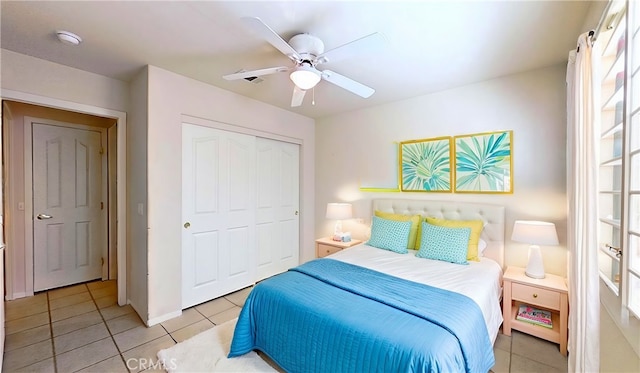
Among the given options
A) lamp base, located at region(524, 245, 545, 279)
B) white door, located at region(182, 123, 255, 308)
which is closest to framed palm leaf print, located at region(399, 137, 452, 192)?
lamp base, located at region(524, 245, 545, 279)

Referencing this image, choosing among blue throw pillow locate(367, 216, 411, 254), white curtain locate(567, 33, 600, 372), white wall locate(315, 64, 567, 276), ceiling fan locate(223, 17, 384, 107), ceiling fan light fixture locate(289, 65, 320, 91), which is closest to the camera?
white curtain locate(567, 33, 600, 372)

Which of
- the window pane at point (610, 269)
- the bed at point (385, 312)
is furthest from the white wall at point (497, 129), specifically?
the window pane at point (610, 269)

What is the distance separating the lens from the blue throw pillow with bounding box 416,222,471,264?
2426mm

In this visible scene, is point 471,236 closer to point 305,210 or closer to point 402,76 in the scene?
point 402,76

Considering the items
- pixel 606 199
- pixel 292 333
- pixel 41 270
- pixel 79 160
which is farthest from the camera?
pixel 79 160

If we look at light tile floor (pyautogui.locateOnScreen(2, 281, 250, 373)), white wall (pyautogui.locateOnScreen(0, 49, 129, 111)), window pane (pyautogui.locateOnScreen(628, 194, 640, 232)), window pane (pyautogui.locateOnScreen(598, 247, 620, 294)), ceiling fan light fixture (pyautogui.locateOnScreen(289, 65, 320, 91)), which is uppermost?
white wall (pyautogui.locateOnScreen(0, 49, 129, 111))

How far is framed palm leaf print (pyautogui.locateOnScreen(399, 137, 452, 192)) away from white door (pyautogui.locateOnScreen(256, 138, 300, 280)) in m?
1.67

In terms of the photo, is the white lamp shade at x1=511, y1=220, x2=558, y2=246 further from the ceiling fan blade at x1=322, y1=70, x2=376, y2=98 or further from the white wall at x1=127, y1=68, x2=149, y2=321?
the white wall at x1=127, y1=68, x2=149, y2=321

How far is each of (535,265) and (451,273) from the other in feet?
→ 2.62

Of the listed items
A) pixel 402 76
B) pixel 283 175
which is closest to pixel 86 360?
pixel 283 175

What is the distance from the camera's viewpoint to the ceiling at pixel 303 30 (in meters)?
1.66

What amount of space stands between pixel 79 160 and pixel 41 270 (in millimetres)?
1430

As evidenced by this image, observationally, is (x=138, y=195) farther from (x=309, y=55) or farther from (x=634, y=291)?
(x=634, y=291)

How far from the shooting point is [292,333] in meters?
1.69
